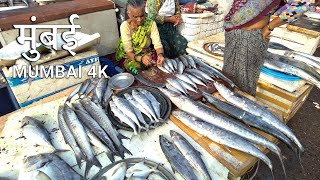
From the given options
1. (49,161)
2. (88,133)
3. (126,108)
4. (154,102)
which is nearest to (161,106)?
(154,102)

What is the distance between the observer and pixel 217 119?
2404mm

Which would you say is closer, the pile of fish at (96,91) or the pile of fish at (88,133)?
the pile of fish at (88,133)

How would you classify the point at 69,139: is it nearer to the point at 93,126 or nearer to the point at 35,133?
the point at 93,126

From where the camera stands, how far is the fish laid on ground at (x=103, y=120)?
7.04ft

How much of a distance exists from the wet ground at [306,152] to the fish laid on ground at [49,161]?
3.16 m

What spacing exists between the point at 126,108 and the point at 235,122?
4.12ft

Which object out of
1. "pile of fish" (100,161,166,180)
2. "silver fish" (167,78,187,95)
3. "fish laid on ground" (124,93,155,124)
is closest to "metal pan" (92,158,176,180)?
"pile of fish" (100,161,166,180)

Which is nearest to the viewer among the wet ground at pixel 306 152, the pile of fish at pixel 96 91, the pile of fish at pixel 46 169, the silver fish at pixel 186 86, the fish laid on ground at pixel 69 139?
the pile of fish at pixel 46 169

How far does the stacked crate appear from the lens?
5406 millimetres

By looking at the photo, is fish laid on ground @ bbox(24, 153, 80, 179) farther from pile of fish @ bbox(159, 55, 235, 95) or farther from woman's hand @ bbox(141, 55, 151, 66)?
woman's hand @ bbox(141, 55, 151, 66)

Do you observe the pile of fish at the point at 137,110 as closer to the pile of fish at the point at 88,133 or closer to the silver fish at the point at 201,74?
the pile of fish at the point at 88,133

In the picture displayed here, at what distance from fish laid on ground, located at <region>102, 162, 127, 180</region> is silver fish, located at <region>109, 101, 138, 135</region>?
0.45 meters

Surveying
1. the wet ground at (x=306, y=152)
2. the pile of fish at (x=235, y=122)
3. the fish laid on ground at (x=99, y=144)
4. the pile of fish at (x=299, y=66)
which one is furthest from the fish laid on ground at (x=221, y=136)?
the wet ground at (x=306, y=152)

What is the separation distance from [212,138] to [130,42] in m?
2.49
